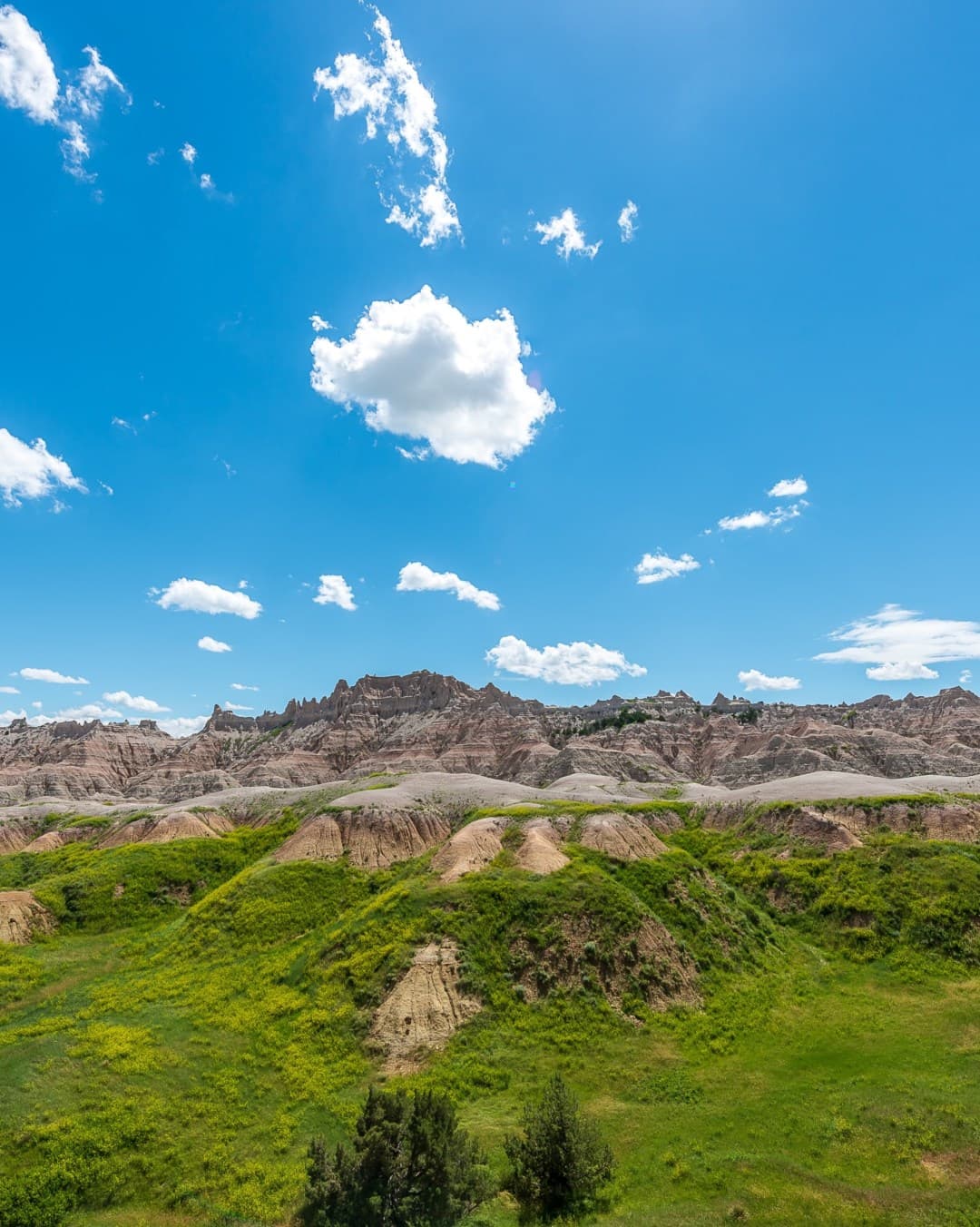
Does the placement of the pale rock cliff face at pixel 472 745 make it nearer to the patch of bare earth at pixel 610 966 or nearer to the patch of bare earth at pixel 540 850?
the patch of bare earth at pixel 540 850

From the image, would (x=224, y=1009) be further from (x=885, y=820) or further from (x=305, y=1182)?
(x=885, y=820)

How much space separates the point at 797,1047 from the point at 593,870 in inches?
531

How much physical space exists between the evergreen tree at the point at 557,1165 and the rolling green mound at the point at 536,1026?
0.82 meters

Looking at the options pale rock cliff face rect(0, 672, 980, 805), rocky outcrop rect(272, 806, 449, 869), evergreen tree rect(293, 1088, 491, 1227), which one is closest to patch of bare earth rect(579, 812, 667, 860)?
rocky outcrop rect(272, 806, 449, 869)

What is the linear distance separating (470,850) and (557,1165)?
24.0m

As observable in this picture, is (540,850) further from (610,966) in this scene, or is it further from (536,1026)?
(536,1026)

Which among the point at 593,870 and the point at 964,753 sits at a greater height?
the point at 964,753

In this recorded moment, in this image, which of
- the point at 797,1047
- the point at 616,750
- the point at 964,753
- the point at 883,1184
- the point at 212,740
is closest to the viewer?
the point at 883,1184

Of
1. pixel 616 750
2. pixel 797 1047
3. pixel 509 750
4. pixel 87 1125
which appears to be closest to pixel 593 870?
pixel 797 1047

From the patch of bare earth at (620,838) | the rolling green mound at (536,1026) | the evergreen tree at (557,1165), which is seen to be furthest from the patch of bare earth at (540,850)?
the evergreen tree at (557,1165)

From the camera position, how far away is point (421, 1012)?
90.6 ft

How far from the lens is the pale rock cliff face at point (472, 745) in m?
99.6

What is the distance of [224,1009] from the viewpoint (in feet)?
99.5

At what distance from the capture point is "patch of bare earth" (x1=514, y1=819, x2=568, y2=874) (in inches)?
1510
